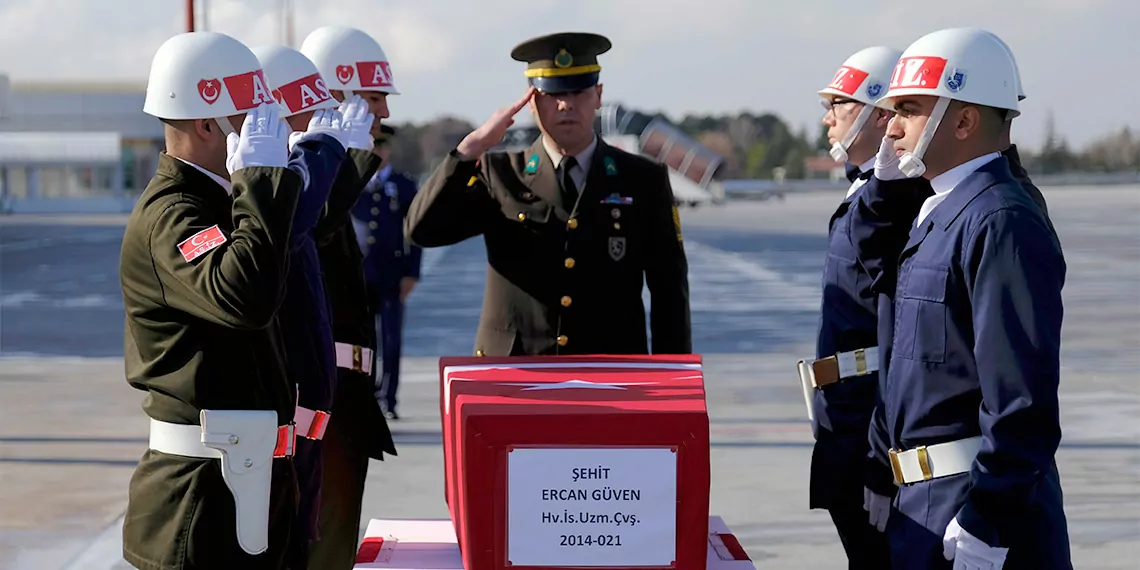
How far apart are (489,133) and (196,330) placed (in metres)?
1.23

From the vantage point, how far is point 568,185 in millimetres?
4332

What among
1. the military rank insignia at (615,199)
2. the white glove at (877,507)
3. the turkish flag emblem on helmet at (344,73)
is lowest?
the white glove at (877,507)

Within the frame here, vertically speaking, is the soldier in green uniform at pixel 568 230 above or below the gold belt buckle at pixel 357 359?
above

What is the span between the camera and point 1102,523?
20.6 ft

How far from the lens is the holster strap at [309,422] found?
3.76m

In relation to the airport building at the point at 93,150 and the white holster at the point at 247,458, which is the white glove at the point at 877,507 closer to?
the white holster at the point at 247,458

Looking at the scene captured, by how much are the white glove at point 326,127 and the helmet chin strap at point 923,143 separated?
4.72 ft

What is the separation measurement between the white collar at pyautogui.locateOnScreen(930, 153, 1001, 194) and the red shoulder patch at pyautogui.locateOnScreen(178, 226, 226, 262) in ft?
5.41

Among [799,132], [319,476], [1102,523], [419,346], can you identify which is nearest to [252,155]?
[319,476]

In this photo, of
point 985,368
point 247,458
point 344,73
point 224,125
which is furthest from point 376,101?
point 985,368

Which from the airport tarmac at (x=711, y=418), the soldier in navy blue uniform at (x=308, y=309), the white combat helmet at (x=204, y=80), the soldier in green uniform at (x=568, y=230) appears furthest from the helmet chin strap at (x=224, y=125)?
the airport tarmac at (x=711, y=418)

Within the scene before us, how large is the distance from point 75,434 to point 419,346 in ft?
15.0

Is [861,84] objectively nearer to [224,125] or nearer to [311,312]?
[311,312]

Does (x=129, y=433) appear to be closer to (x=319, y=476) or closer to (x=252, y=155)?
(x=319, y=476)
